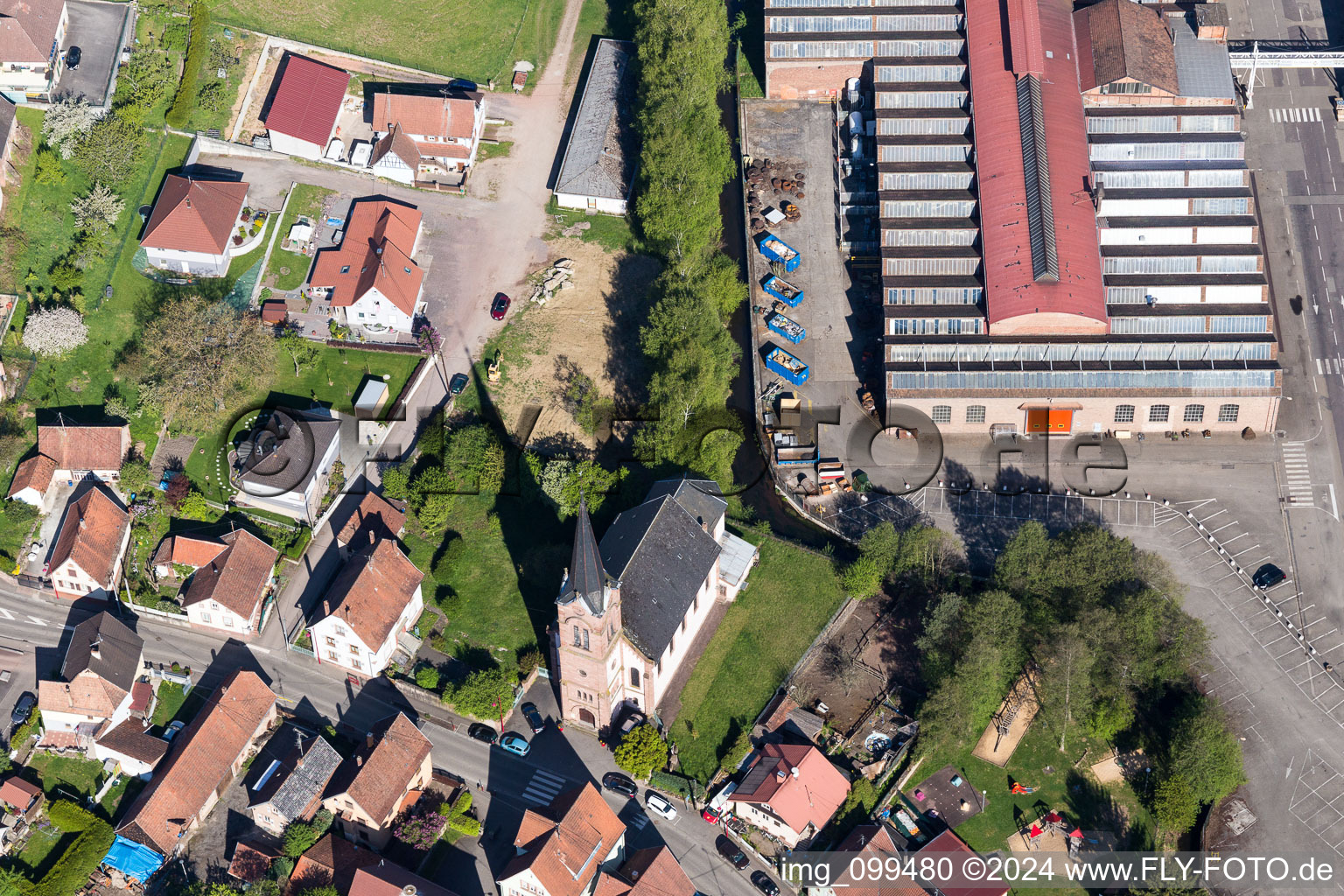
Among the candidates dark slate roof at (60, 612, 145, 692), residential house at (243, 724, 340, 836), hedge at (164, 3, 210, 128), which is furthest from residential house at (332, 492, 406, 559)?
hedge at (164, 3, 210, 128)

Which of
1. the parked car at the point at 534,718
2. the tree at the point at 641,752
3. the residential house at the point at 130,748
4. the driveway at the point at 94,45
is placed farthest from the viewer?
the driveway at the point at 94,45

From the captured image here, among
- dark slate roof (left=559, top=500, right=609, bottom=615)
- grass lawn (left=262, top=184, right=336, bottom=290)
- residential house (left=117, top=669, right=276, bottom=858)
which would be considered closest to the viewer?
dark slate roof (left=559, top=500, right=609, bottom=615)

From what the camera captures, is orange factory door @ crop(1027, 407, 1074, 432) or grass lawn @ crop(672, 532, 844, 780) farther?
orange factory door @ crop(1027, 407, 1074, 432)

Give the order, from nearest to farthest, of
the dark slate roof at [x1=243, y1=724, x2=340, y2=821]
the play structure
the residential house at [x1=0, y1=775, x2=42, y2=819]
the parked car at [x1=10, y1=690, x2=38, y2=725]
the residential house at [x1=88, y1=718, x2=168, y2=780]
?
the dark slate roof at [x1=243, y1=724, x2=340, y2=821] → the residential house at [x1=0, y1=775, x2=42, y2=819] → the residential house at [x1=88, y1=718, x2=168, y2=780] → the play structure → the parked car at [x1=10, y1=690, x2=38, y2=725]

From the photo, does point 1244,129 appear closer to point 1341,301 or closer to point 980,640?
point 1341,301

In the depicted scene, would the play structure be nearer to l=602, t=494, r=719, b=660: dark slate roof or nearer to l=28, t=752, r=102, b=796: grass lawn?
Result: l=602, t=494, r=719, b=660: dark slate roof

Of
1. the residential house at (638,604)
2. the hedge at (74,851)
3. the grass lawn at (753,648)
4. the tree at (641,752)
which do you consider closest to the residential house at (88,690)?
the hedge at (74,851)

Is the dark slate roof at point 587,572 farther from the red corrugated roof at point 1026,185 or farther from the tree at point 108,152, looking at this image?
the tree at point 108,152
